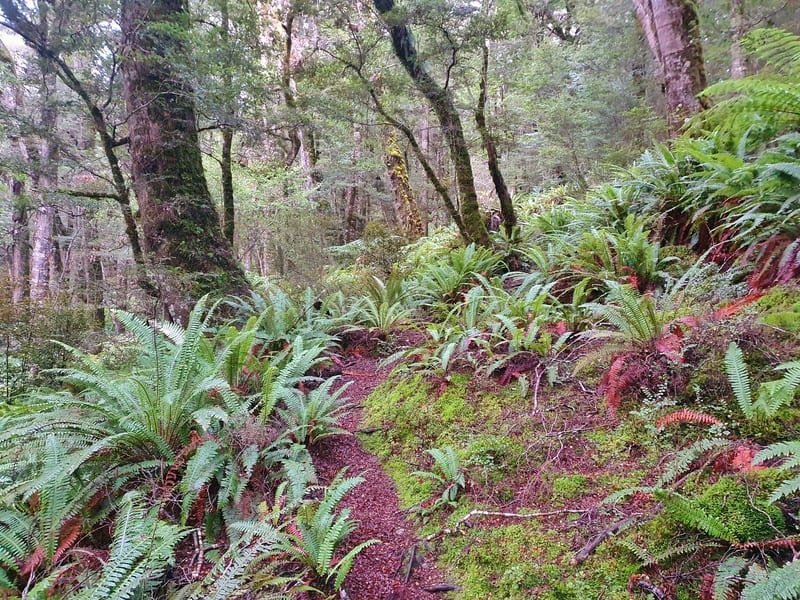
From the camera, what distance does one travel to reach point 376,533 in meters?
2.29

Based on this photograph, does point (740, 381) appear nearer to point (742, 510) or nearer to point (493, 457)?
point (742, 510)

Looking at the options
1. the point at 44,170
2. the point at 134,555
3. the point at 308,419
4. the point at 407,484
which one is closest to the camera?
the point at 134,555

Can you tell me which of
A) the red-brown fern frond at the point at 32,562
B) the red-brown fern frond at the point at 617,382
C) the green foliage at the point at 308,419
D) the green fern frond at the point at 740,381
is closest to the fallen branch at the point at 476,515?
the red-brown fern frond at the point at 617,382

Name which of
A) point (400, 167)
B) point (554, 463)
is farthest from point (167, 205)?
point (400, 167)

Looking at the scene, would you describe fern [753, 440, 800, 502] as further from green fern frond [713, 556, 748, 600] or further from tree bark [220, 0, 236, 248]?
tree bark [220, 0, 236, 248]

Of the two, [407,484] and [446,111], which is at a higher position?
[446,111]

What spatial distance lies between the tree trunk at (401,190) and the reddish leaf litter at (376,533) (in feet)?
26.2

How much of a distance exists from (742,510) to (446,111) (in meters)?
6.05

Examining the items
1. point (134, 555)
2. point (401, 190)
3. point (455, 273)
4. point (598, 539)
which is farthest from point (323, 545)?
point (401, 190)

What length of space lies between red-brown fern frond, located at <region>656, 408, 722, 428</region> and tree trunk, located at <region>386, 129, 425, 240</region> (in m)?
8.97

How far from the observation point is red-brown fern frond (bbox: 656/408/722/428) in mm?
1935

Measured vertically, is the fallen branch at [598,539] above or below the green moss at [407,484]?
above

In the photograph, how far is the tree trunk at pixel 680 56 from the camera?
600 centimetres

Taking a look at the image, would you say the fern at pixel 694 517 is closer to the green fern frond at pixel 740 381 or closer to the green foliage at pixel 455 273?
the green fern frond at pixel 740 381
